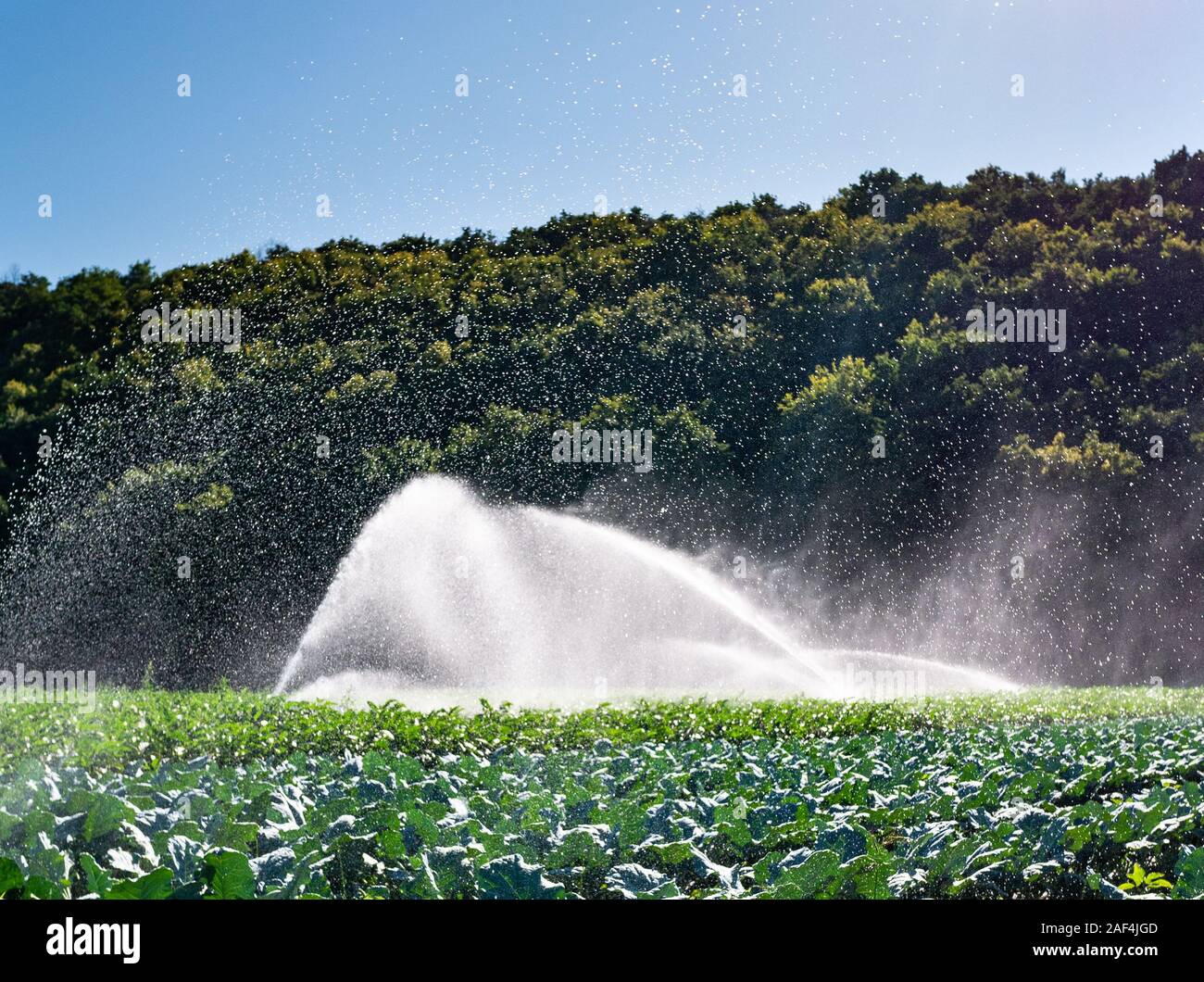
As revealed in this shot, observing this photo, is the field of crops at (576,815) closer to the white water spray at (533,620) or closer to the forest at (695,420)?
the white water spray at (533,620)

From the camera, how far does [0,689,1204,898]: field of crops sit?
4141mm

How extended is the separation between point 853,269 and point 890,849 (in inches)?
1214

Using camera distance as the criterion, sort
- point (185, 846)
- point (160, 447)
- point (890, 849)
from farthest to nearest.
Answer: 1. point (160, 447)
2. point (890, 849)
3. point (185, 846)

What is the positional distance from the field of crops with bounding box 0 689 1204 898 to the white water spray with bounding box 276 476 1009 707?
11935 millimetres

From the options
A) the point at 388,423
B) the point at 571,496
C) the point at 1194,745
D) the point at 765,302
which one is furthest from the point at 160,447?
the point at 1194,745

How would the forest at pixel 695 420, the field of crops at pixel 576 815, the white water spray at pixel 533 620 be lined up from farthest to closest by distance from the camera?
1. the forest at pixel 695 420
2. the white water spray at pixel 533 620
3. the field of crops at pixel 576 815

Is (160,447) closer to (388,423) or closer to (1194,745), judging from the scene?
(388,423)

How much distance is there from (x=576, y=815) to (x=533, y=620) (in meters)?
21.2

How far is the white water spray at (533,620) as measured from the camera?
23.8 meters

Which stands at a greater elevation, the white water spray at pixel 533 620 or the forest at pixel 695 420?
the forest at pixel 695 420

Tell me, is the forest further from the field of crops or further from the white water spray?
the field of crops

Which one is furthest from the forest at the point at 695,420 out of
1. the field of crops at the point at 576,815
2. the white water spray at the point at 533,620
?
the field of crops at the point at 576,815

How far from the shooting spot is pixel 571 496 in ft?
98.9

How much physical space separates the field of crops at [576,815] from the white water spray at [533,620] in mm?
11935
